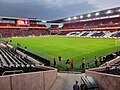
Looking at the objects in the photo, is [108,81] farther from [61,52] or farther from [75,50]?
[75,50]

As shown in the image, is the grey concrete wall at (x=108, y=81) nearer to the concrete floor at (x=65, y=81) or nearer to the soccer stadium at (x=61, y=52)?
the soccer stadium at (x=61, y=52)

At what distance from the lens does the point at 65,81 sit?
46.7 feet

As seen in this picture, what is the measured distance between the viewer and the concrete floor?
42.0 feet

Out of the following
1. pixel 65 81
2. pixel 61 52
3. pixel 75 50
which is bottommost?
pixel 65 81

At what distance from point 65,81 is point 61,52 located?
53.7ft

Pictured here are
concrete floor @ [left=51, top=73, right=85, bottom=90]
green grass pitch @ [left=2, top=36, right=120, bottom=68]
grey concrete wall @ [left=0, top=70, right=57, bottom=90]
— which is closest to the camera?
grey concrete wall @ [left=0, top=70, right=57, bottom=90]

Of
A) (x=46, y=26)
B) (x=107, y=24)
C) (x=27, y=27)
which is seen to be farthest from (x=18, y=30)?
(x=107, y=24)

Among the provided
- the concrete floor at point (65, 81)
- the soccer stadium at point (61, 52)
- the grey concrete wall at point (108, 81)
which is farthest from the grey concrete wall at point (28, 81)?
the grey concrete wall at point (108, 81)

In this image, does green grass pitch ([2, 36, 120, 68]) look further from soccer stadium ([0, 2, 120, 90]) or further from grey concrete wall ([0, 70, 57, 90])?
grey concrete wall ([0, 70, 57, 90])

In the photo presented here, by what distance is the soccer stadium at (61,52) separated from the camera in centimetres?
1123

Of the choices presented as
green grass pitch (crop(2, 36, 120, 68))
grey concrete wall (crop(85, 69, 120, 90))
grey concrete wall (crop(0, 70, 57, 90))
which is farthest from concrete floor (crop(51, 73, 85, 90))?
green grass pitch (crop(2, 36, 120, 68))

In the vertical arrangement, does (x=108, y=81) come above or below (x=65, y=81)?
above

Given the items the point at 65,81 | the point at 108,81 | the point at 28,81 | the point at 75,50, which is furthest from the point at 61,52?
the point at 108,81

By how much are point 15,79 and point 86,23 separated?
3473 inches
